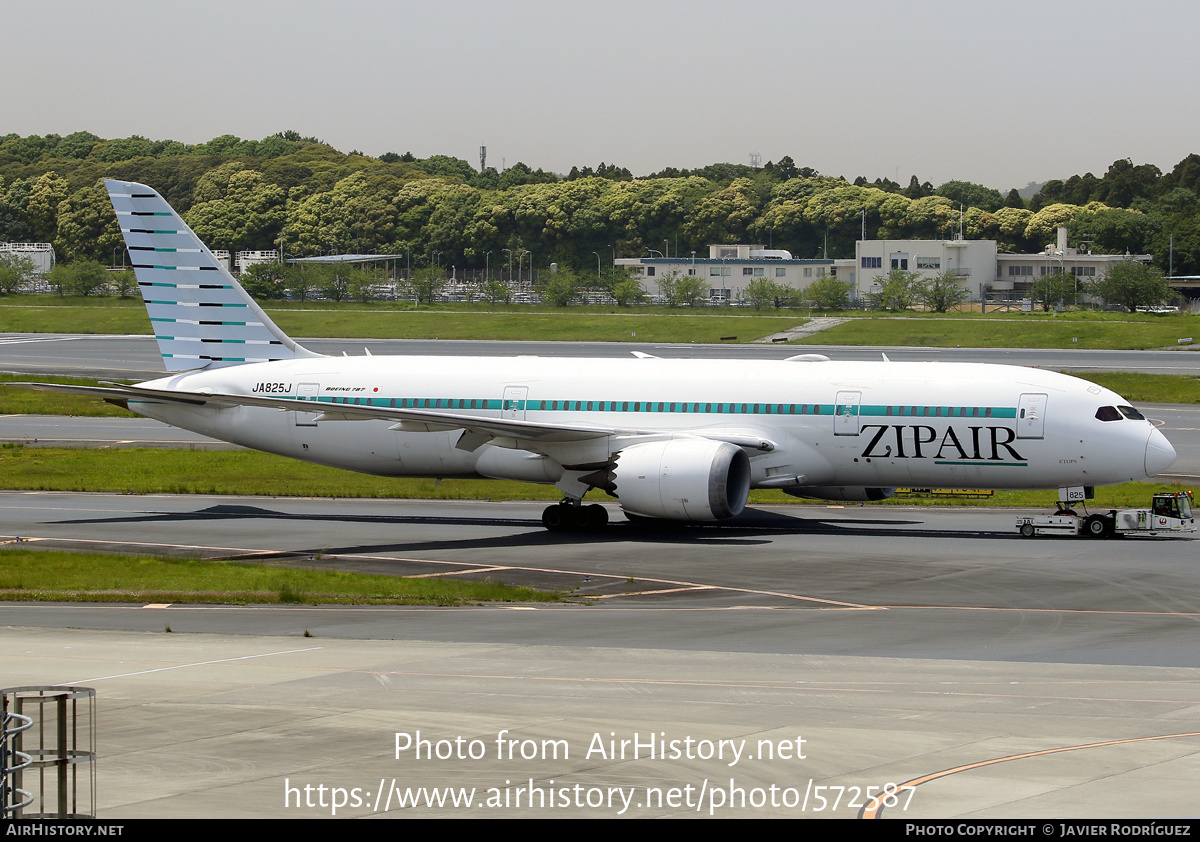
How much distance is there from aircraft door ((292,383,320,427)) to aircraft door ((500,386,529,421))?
6.11m

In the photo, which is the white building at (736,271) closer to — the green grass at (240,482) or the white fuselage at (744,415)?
the green grass at (240,482)

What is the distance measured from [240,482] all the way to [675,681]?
33.7 m

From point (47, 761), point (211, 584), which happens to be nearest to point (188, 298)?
point (211, 584)

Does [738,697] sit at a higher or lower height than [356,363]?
lower

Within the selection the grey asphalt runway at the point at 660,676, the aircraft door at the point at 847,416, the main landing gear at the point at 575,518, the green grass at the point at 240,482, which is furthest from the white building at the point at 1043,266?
the main landing gear at the point at 575,518

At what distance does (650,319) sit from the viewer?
462 ft

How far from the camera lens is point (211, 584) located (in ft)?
100

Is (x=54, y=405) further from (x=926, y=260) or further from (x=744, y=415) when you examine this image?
(x=926, y=260)

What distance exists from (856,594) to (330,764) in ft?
53.6

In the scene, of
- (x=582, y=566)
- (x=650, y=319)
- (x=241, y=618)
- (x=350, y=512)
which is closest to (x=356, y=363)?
(x=350, y=512)

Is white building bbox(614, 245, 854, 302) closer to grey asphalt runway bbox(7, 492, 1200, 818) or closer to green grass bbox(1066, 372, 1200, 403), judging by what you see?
green grass bbox(1066, 372, 1200, 403)

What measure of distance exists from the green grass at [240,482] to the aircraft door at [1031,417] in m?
7.11

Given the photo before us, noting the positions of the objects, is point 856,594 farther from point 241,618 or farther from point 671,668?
point 241,618

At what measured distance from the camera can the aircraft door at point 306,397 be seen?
42.4 meters
